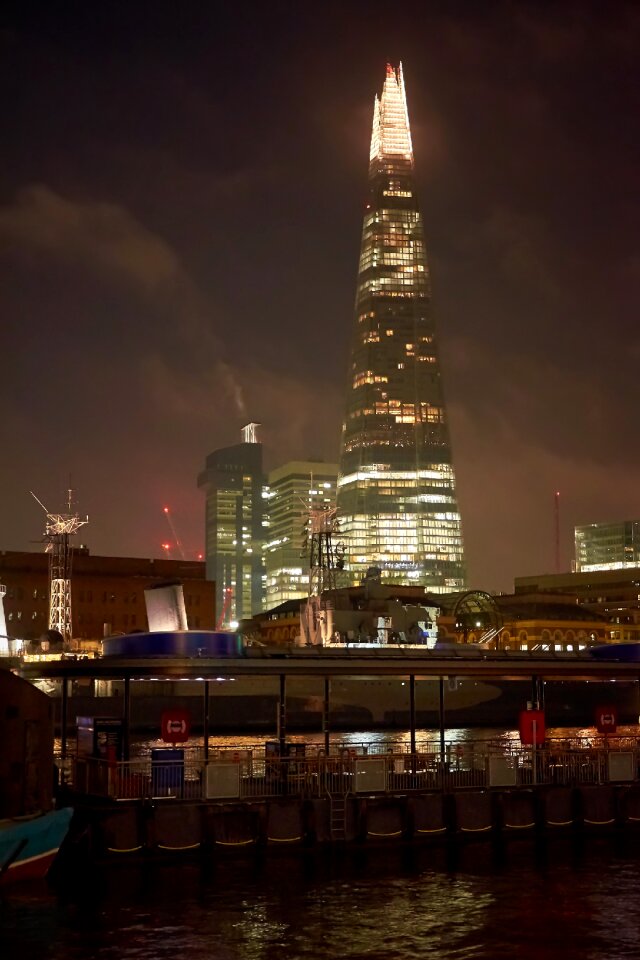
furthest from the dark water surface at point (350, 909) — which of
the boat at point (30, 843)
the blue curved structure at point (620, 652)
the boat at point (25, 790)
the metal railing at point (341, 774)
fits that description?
the blue curved structure at point (620, 652)

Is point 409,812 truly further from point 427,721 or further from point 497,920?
point 427,721

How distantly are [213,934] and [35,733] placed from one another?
7.86 meters

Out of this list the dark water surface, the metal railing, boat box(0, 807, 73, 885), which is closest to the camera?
the dark water surface

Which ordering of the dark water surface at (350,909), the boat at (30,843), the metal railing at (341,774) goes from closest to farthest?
1. the dark water surface at (350,909)
2. the boat at (30,843)
3. the metal railing at (341,774)

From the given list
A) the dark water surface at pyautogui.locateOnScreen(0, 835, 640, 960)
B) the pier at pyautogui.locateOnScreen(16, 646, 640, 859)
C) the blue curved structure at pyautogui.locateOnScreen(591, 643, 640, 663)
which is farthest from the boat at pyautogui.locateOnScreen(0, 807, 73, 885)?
the blue curved structure at pyautogui.locateOnScreen(591, 643, 640, 663)

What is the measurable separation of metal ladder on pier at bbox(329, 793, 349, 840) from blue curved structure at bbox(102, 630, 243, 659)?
249 inches

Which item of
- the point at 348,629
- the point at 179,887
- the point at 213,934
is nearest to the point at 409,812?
the point at 179,887

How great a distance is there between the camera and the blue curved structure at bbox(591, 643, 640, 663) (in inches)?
2137

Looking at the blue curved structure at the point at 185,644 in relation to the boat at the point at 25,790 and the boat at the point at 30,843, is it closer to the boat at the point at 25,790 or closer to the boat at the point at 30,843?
the boat at the point at 25,790

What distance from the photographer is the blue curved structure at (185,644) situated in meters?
43.6

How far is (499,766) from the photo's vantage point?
4550 centimetres

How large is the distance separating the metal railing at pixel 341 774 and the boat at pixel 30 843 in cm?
495

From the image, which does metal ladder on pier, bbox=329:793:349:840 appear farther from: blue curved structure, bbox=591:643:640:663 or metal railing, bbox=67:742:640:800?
blue curved structure, bbox=591:643:640:663

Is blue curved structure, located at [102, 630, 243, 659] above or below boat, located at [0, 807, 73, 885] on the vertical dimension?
above
